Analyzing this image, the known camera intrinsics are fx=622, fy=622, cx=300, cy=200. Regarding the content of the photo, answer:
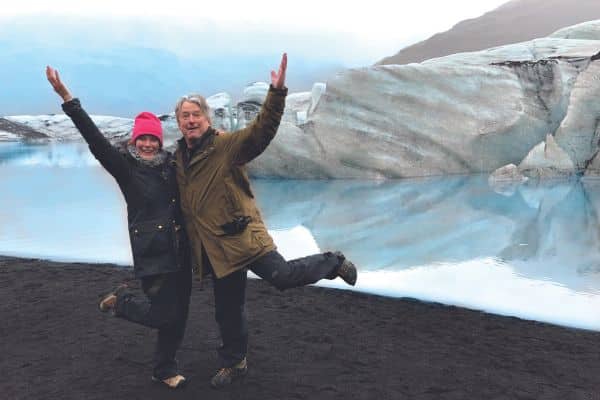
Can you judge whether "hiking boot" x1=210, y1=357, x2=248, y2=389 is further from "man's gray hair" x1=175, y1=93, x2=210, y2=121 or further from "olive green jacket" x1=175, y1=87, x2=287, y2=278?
"man's gray hair" x1=175, y1=93, x2=210, y2=121

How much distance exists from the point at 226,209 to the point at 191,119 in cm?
40

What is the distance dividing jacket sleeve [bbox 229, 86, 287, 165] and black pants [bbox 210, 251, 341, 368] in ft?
1.43

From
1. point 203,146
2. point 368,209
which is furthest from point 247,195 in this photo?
point 368,209

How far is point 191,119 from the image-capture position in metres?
2.57

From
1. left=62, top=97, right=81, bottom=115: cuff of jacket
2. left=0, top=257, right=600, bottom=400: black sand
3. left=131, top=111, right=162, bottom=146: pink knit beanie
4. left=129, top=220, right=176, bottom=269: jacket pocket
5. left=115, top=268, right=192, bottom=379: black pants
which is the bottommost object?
left=0, top=257, right=600, bottom=400: black sand

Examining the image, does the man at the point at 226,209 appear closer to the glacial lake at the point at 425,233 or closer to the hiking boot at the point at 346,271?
the hiking boot at the point at 346,271

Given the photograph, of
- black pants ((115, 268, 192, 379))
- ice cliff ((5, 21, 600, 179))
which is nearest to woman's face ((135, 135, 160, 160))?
black pants ((115, 268, 192, 379))

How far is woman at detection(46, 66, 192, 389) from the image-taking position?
2.57 meters

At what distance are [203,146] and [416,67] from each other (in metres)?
11.7

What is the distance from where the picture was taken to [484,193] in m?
10.1

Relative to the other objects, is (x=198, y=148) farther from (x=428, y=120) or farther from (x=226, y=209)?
(x=428, y=120)

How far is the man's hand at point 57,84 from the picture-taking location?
238cm

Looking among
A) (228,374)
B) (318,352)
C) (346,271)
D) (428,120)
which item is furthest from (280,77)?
(428,120)

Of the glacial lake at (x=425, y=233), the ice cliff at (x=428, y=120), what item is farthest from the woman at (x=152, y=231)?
the ice cliff at (x=428, y=120)
